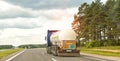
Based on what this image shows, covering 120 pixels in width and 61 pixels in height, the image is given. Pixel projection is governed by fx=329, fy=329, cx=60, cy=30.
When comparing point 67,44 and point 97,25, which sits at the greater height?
point 97,25

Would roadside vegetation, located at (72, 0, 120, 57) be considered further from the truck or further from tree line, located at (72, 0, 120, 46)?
the truck

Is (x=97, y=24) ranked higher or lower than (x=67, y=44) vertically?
higher

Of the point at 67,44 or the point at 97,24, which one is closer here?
the point at 67,44

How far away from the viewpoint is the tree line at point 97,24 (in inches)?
3533

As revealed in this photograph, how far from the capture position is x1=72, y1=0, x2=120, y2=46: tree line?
89.8 metres

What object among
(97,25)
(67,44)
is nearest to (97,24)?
(97,25)

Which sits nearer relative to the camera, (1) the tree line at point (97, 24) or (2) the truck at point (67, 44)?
(2) the truck at point (67, 44)

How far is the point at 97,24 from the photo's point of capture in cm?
9494

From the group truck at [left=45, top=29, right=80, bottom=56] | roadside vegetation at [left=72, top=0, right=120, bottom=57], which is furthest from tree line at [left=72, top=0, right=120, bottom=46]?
truck at [left=45, top=29, right=80, bottom=56]

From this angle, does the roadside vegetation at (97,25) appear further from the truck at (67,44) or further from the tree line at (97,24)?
the truck at (67,44)

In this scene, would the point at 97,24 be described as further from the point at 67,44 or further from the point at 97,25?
the point at 67,44

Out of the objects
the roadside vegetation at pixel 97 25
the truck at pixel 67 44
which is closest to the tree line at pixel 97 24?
the roadside vegetation at pixel 97 25

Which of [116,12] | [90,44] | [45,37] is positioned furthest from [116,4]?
[45,37]

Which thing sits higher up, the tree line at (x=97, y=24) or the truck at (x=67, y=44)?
the tree line at (x=97, y=24)
